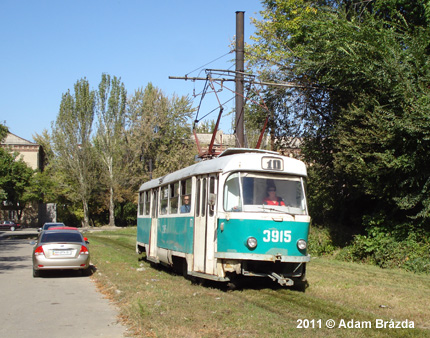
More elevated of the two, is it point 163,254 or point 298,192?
point 298,192

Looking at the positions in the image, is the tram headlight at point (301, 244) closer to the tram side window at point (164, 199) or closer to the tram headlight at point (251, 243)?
the tram headlight at point (251, 243)

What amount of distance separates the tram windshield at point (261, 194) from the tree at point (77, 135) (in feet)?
163

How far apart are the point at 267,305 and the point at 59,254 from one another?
844 centimetres

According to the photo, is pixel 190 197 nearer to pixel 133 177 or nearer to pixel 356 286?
pixel 356 286

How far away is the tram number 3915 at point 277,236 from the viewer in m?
11.2

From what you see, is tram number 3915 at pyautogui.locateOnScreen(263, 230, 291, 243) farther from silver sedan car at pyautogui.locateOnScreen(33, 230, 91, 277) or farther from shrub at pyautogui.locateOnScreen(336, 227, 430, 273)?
silver sedan car at pyautogui.locateOnScreen(33, 230, 91, 277)

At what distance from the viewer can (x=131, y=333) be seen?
7766 mm

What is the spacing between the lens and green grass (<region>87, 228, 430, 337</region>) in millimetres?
7523

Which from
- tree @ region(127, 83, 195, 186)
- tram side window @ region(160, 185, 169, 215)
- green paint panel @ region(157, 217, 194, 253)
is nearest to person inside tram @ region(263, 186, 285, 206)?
green paint panel @ region(157, 217, 194, 253)

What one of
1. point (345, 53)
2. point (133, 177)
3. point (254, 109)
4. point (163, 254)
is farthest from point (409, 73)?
point (133, 177)

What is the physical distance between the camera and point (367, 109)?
1795 centimetres

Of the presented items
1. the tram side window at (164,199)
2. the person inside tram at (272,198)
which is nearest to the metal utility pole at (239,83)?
the tram side window at (164,199)

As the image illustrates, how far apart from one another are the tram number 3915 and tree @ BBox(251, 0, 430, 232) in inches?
249

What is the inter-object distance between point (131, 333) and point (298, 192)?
565 cm
